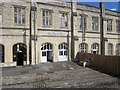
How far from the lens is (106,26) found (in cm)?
1936

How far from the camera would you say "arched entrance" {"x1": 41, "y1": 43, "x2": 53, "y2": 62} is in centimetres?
1482

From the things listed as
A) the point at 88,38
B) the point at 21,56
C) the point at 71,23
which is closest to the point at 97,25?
the point at 88,38

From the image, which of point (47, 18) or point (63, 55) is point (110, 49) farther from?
point (47, 18)

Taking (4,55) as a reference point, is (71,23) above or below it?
above

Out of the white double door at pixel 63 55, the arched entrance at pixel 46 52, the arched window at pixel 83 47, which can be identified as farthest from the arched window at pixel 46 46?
the arched window at pixel 83 47

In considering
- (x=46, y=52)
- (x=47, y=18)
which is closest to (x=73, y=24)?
(x=47, y=18)

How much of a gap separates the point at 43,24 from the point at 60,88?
1091cm

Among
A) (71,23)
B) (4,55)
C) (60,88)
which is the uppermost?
(71,23)

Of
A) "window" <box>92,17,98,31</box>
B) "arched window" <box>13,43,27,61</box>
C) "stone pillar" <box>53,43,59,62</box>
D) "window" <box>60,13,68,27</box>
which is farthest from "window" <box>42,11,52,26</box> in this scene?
"window" <box>92,17,98,31</box>

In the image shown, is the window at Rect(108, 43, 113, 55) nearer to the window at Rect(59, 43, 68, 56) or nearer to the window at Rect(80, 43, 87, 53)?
the window at Rect(80, 43, 87, 53)

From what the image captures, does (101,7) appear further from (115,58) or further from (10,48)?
(10,48)

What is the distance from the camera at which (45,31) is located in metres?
14.5

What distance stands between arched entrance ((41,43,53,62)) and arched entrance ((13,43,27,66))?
2721 millimetres

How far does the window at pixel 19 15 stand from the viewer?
1318 cm
